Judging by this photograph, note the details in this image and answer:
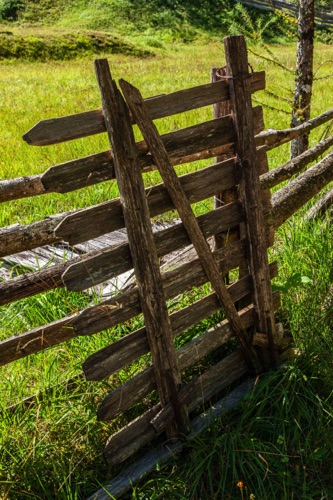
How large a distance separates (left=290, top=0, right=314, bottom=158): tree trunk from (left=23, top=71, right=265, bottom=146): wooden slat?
2763 mm

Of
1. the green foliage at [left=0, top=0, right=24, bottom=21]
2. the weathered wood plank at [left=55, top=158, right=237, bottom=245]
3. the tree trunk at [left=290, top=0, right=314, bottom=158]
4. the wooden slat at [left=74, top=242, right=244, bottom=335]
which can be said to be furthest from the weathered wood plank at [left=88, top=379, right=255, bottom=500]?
the green foliage at [left=0, top=0, right=24, bottom=21]

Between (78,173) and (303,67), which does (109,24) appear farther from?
(78,173)

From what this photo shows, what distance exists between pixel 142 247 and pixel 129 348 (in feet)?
1.87

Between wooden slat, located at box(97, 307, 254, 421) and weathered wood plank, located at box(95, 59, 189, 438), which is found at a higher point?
weathered wood plank, located at box(95, 59, 189, 438)

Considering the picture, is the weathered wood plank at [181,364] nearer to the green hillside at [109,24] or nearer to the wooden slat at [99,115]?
the wooden slat at [99,115]

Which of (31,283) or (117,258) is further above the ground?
(117,258)

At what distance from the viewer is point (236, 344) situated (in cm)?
350

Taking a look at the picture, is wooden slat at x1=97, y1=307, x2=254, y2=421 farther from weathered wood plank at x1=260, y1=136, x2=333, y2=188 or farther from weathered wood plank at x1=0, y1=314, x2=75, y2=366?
weathered wood plank at x1=260, y1=136, x2=333, y2=188

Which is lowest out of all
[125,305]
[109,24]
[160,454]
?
[160,454]

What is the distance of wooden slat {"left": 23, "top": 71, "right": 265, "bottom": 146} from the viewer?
230 cm

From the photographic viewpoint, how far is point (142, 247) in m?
2.60

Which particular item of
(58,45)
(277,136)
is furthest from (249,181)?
(58,45)

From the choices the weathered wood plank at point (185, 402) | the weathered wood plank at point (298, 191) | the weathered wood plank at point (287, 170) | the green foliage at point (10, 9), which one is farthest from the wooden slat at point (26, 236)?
the green foliage at point (10, 9)

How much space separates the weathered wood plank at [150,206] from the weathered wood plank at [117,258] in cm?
12
